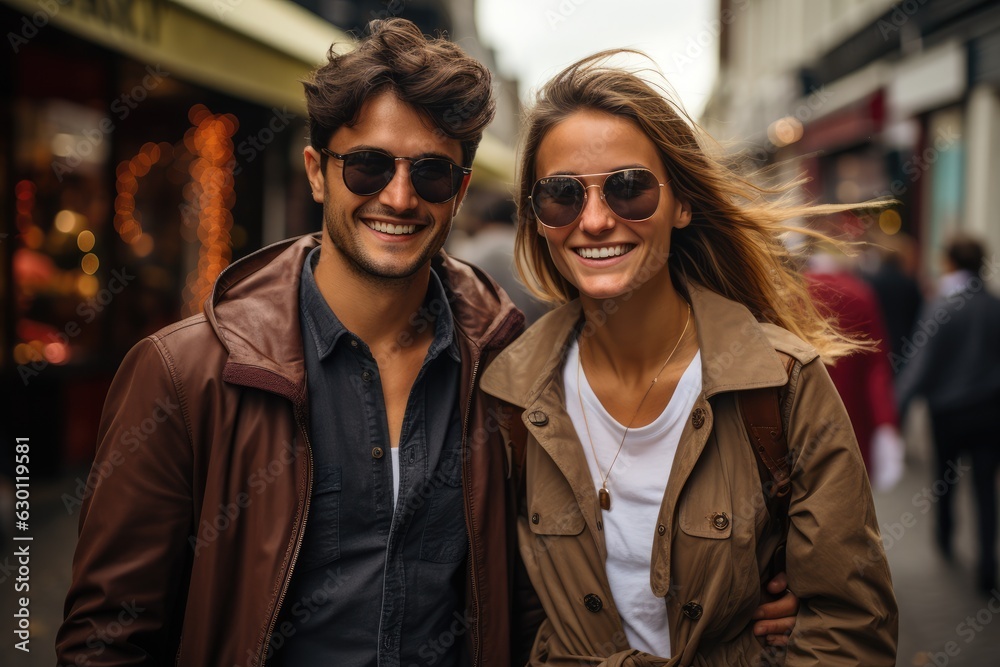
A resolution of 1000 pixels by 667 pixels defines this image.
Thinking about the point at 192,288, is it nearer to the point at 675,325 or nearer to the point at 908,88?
the point at 675,325

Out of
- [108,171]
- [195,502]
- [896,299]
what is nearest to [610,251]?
[195,502]

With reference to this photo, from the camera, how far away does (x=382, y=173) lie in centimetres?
223

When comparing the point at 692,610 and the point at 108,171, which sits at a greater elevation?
the point at 108,171

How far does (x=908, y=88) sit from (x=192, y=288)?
34.4 ft

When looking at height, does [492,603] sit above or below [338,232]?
below

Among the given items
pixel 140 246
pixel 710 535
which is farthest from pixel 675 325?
pixel 140 246

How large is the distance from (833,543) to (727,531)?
0.77ft

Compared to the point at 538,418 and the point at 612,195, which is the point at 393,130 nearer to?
the point at 612,195

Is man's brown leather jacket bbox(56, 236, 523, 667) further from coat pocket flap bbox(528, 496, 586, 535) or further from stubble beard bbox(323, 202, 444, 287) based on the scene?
coat pocket flap bbox(528, 496, 586, 535)

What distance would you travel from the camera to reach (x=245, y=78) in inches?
Answer: 225

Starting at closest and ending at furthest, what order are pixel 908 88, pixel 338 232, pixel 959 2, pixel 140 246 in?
1. pixel 338 232
2. pixel 140 246
3. pixel 959 2
4. pixel 908 88

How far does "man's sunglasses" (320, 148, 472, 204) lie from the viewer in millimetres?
2232

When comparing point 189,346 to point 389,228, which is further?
point 389,228

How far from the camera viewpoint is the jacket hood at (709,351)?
204cm
